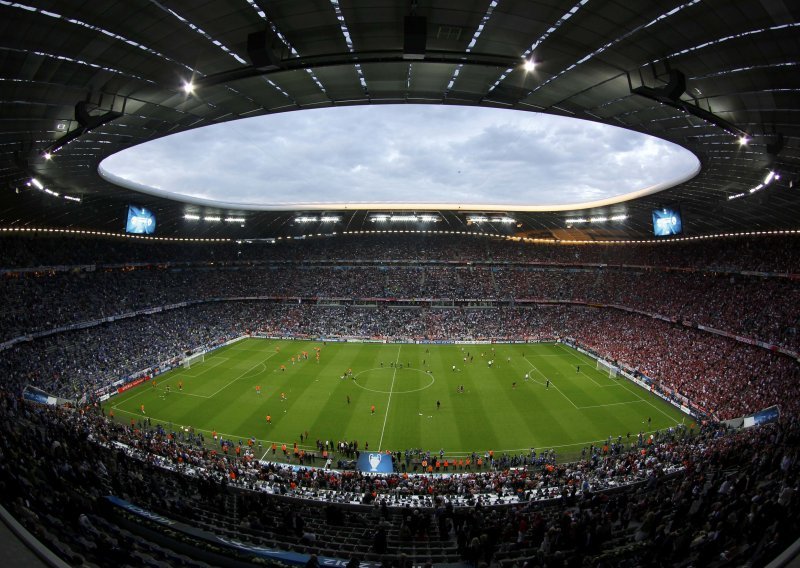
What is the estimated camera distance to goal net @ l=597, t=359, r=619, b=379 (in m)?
40.9

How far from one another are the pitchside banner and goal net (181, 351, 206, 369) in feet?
92.3

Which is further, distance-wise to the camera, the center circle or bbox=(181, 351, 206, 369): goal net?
bbox=(181, 351, 206, 369): goal net

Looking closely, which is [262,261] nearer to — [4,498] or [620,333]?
[620,333]

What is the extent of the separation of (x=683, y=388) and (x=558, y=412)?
11.2 m

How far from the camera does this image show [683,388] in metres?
34.5

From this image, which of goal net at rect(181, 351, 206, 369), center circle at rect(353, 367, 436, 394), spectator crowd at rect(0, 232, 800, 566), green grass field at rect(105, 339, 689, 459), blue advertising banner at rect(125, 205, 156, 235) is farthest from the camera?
goal net at rect(181, 351, 206, 369)

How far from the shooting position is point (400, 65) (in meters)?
14.9

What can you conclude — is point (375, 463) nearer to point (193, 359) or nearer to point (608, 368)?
point (608, 368)

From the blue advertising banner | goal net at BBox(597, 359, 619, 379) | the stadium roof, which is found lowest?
goal net at BBox(597, 359, 619, 379)

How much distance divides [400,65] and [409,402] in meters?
26.0

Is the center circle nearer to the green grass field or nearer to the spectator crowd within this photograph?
the green grass field

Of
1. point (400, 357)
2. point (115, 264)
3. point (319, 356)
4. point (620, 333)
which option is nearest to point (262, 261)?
point (115, 264)

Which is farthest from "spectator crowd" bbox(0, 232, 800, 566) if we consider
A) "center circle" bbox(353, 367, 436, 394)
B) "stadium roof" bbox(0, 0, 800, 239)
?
"center circle" bbox(353, 367, 436, 394)

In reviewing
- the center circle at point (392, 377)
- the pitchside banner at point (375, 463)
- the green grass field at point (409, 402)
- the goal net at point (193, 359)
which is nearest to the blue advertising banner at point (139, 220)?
the goal net at point (193, 359)
